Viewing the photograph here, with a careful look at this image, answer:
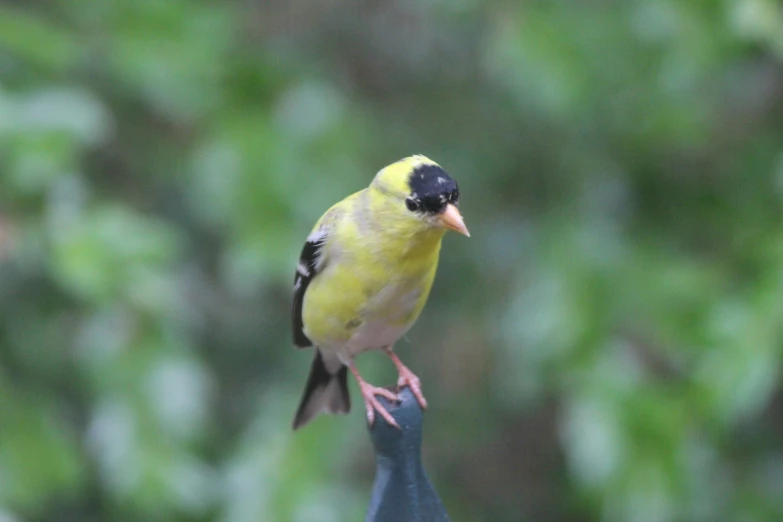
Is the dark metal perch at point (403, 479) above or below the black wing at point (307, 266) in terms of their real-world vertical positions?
below

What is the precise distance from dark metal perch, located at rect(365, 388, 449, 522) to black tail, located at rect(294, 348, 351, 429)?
811 millimetres

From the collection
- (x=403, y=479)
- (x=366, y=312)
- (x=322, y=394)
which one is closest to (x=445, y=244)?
(x=322, y=394)

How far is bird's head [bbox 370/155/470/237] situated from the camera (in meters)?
1.83

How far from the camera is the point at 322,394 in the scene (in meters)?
2.44

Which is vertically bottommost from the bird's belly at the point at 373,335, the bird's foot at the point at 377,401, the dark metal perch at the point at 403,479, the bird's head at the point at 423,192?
the dark metal perch at the point at 403,479

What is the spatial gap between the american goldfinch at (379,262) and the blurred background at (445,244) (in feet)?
2.55

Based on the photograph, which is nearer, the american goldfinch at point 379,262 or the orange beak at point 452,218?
the orange beak at point 452,218

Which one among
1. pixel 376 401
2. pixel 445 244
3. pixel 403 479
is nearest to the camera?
pixel 403 479

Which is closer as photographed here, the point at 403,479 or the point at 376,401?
the point at 403,479

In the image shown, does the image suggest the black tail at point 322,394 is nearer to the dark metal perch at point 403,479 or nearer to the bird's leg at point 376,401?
the bird's leg at point 376,401

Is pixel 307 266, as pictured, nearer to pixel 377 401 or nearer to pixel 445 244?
pixel 377 401

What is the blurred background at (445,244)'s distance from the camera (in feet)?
9.16

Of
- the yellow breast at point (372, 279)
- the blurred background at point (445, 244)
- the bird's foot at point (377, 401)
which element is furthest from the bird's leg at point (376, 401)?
the blurred background at point (445, 244)

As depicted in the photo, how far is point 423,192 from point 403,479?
556mm
